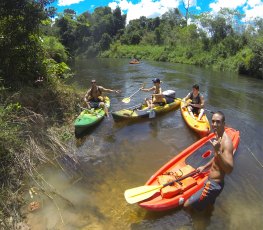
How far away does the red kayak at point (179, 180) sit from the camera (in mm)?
5141

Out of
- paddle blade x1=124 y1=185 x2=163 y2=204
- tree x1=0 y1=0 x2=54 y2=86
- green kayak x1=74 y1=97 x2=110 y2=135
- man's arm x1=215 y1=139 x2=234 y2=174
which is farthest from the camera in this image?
green kayak x1=74 y1=97 x2=110 y2=135

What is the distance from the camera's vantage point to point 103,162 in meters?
7.11

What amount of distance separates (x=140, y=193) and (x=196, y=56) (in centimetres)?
3220

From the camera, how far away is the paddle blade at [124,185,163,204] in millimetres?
5008

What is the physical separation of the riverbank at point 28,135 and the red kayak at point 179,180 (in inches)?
76.1

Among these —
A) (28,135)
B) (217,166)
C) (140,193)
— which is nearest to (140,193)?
(140,193)

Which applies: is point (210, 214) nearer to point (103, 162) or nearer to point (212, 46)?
point (103, 162)

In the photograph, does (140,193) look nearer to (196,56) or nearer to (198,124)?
(198,124)

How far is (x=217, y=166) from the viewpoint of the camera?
450 cm

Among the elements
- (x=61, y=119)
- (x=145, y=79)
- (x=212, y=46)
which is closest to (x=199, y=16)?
(x=212, y=46)

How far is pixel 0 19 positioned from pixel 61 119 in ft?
10.2

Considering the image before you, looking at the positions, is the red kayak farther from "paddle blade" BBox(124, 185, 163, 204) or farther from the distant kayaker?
the distant kayaker

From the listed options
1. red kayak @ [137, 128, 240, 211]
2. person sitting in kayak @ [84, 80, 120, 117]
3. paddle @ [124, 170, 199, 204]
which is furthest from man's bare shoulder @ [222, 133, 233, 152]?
Answer: person sitting in kayak @ [84, 80, 120, 117]

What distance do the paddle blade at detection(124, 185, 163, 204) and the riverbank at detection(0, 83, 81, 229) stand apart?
1.71m
